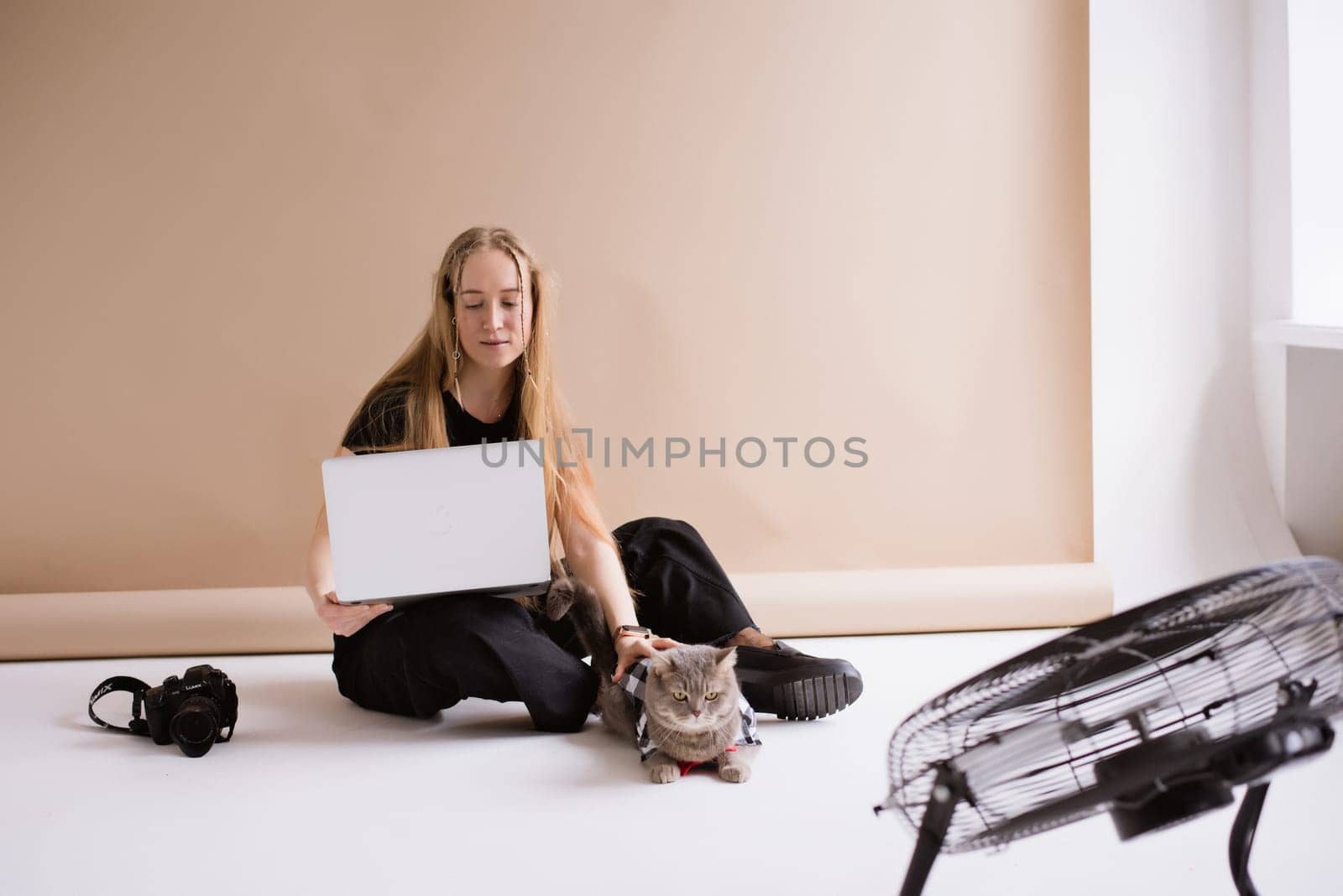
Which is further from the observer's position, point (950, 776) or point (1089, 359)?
point (1089, 359)

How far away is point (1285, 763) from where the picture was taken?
80 cm

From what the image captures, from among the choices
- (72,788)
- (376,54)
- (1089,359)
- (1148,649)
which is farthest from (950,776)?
(376,54)

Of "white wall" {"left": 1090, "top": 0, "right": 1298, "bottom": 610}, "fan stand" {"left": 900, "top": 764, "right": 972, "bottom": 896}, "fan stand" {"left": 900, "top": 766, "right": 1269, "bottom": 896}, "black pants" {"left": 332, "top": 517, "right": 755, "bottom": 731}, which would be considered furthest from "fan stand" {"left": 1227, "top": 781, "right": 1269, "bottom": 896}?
"white wall" {"left": 1090, "top": 0, "right": 1298, "bottom": 610}

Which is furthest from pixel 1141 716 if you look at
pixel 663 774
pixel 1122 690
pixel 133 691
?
pixel 133 691

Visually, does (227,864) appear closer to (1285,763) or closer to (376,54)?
(1285,763)

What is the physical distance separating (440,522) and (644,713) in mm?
447

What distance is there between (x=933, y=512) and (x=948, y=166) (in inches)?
36.1

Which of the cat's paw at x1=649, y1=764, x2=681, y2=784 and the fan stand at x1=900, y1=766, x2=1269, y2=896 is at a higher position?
the fan stand at x1=900, y1=766, x2=1269, y2=896

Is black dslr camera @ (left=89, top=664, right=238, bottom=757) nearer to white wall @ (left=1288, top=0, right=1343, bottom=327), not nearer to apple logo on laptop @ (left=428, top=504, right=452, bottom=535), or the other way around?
apple logo on laptop @ (left=428, top=504, right=452, bottom=535)

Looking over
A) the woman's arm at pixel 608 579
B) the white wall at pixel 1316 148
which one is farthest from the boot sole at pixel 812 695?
the white wall at pixel 1316 148

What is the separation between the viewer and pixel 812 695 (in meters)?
1.87

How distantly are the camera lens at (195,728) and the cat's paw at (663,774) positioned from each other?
76 cm

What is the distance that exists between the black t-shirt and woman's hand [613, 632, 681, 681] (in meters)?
0.45

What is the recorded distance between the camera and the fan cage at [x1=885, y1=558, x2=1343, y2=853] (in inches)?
32.1
